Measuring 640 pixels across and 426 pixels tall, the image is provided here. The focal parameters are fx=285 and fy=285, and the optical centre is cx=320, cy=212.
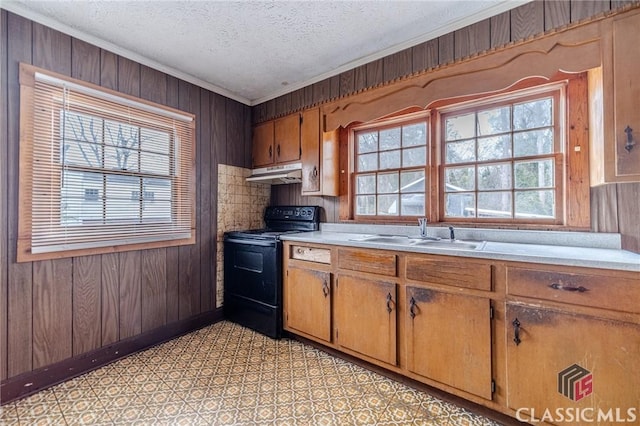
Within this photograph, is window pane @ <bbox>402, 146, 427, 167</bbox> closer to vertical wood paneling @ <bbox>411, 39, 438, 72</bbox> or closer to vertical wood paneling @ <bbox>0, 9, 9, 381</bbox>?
vertical wood paneling @ <bbox>411, 39, 438, 72</bbox>

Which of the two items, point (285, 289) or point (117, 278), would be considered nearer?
point (117, 278)

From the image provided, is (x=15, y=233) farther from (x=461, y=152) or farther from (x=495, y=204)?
(x=495, y=204)

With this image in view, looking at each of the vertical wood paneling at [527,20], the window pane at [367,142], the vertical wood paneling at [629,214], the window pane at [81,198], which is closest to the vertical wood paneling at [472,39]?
the vertical wood paneling at [527,20]

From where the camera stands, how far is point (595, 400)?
133cm

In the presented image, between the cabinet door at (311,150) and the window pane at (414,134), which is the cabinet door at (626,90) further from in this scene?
the cabinet door at (311,150)

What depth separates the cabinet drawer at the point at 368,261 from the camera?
196 cm

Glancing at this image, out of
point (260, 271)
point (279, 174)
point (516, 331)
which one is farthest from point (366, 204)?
point (516, 331)

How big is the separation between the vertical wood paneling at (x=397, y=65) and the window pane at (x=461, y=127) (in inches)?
21.5

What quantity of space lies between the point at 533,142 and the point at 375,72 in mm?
1331

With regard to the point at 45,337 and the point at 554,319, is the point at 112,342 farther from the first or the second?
the point at 554,319

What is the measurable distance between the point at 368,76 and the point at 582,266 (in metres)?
2.02

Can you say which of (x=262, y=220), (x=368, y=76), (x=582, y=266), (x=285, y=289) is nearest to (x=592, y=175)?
(x=582, y=266)

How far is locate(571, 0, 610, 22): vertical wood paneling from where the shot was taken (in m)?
1.59

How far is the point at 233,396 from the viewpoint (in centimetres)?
182
